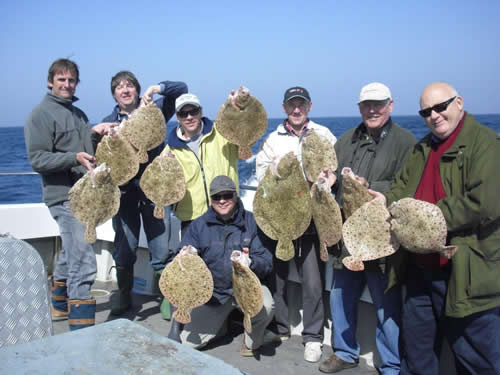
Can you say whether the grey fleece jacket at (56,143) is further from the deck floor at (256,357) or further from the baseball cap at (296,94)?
the baseball cap at (296,94)

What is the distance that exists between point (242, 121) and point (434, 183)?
5.60 feet

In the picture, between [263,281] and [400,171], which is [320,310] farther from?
[400,171]

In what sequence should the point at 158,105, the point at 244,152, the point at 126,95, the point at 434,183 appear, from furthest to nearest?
the point at 158,105
the point at 126,95
the point at 244,152
the point at 434,183

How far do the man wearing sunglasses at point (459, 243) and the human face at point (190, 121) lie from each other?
2.01 m

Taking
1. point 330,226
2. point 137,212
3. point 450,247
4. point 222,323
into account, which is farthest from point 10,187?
point 450,247

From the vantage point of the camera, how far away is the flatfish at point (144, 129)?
4.05 m

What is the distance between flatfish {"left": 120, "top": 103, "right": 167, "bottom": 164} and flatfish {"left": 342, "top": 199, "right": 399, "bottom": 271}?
6.17 feet

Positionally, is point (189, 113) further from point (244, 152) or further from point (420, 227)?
point (420, 227)

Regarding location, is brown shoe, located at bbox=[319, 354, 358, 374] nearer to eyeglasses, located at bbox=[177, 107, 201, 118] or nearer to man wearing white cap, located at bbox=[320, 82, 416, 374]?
man wearing white cap, located at bbox=[320, 82, 416, 374]

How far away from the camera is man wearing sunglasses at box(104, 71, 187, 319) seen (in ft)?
14.6

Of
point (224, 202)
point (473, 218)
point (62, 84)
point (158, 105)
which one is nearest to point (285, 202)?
point (224, 202)

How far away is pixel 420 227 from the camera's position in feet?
9.36

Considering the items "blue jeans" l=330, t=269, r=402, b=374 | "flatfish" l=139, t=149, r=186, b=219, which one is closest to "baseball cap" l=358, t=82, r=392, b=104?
"blue jeans" l=330, t=269, r=402, b=374

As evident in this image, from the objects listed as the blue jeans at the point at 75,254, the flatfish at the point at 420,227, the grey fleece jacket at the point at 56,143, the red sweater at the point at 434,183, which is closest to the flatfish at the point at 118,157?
the grey fleece jacket at the point at 56,143
